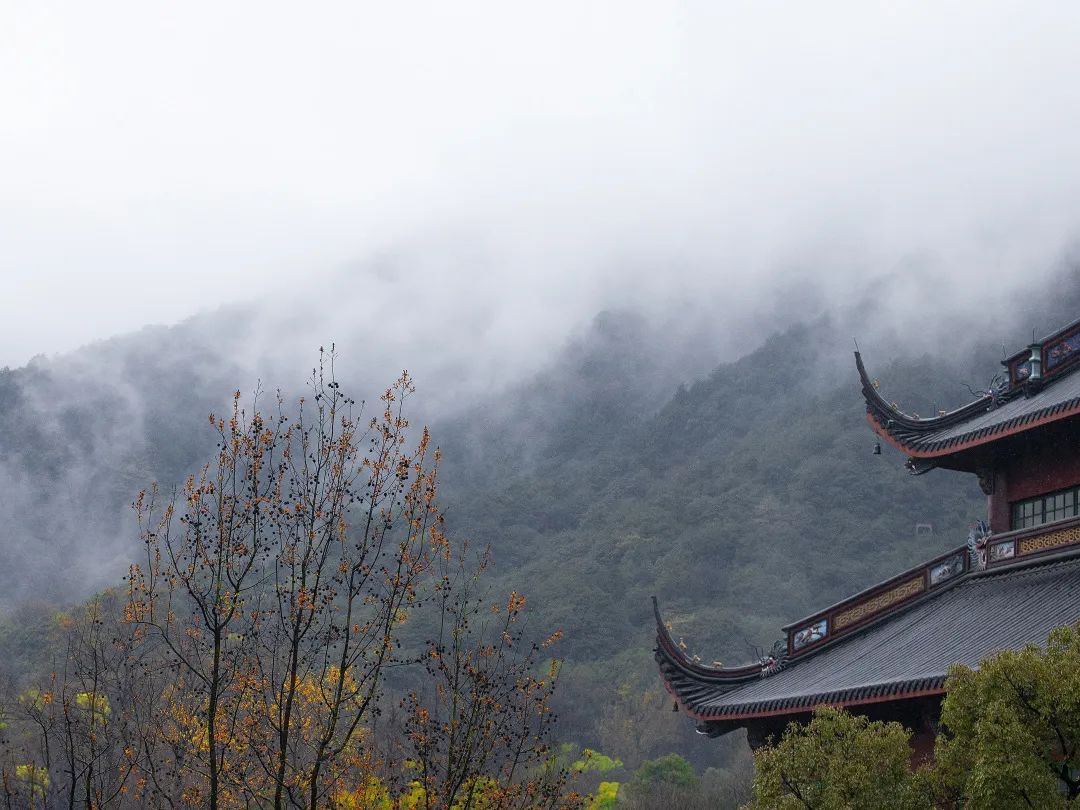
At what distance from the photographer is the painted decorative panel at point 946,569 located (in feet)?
63.0

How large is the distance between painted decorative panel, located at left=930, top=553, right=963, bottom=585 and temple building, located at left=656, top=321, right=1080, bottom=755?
2 centimetres

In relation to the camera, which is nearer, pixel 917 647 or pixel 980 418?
pixel 917 647

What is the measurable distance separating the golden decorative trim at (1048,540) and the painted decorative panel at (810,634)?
347cm

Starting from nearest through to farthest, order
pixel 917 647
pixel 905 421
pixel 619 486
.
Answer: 1. pixel 917 647
2. pixel 905 421
3. pixel 619 486

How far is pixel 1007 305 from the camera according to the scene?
326 feet

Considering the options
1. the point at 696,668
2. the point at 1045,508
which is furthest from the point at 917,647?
the point at 696,668

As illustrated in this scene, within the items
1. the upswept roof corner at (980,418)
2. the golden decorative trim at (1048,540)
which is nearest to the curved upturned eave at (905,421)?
the upswept roof corner at (980,418)

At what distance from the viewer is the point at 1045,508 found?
18297 millimetres

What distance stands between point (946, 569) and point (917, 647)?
2.65m

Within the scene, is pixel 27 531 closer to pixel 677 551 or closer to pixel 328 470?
pixel 677 551

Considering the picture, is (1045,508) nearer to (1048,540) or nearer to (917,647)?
(1048,540)

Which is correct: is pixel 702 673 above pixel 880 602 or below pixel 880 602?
below

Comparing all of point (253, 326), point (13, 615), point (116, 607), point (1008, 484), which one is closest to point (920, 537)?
point (116, 607)

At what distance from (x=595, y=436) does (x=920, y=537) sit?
43.3 meters
